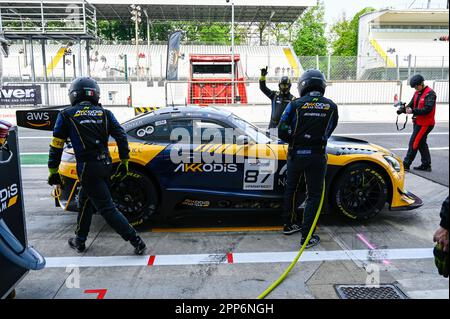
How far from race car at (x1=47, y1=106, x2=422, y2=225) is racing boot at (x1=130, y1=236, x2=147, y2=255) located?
1.99 feet

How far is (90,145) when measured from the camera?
146 inches

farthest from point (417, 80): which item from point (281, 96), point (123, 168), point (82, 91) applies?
point (82, 91)

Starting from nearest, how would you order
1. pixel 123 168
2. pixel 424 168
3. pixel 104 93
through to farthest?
pixel 123 168
pixel 424 168
pixel 104 93

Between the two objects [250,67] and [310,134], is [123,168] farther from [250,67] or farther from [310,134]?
[250,67]

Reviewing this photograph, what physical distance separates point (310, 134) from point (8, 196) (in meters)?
2.75

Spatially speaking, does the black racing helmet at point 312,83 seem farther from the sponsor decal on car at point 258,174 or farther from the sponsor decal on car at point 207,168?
the sponsor decal on car at point 207,168

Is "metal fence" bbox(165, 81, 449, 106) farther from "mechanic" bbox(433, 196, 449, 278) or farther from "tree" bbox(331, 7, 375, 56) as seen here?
"tree" bbox(331, 7, 375, 56)

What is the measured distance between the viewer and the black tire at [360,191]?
15.0ft

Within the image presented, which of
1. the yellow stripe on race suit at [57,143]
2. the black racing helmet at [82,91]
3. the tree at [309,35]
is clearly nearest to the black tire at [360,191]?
the black racing helmet at [82,91]

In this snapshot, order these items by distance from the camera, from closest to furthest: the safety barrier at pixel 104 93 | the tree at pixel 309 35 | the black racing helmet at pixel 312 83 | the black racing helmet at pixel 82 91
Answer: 1. the black racing helmet at pixel 82 91
2. the black racing helmet at pixel 312 83
3. the safety barrier at pixel 104 93
4. the tree at pixel 309 35

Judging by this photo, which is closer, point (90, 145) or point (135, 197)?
point (90, 145)

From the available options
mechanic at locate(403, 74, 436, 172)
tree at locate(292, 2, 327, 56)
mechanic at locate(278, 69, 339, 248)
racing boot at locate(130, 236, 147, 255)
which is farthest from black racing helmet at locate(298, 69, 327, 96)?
A: tree at locate(292, 2, 327, 56)

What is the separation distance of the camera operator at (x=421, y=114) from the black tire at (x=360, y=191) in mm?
3105
